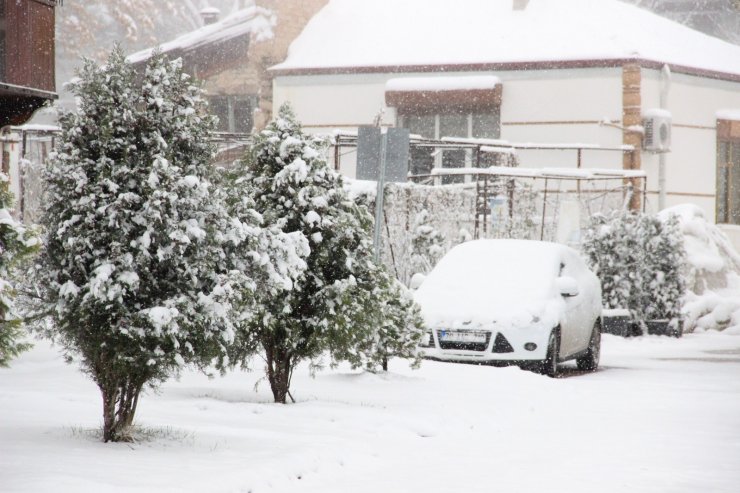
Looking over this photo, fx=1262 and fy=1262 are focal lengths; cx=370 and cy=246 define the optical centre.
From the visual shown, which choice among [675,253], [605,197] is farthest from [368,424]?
[605,197]

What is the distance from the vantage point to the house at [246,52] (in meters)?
34.1

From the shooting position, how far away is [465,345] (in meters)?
15.4

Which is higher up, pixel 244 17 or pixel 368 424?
pixel 244 17

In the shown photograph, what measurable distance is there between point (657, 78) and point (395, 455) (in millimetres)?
23542

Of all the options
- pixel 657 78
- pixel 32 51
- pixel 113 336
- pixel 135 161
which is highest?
pixel 657 78

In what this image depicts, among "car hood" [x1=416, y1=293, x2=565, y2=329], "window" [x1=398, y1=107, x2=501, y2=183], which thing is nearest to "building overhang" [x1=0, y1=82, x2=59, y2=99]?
"car hood" [x1=416, y1=293, x2=565, y2=329]

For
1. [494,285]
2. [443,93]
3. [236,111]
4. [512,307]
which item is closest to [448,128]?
[443,93]

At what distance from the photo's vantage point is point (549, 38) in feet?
105

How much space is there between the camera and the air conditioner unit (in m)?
30.0

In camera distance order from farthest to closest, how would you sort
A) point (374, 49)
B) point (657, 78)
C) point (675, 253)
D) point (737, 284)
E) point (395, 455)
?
point (374, 49), point (657, 78), point (737, 284), point (675, 253), point (395, 455)

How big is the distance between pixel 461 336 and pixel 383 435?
18.4 ft

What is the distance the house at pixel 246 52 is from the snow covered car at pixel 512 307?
58.0ft

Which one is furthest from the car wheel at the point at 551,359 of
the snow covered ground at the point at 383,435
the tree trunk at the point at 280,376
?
the tree trunk at the point at 280,376

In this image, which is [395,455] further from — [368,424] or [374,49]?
[374,49]
